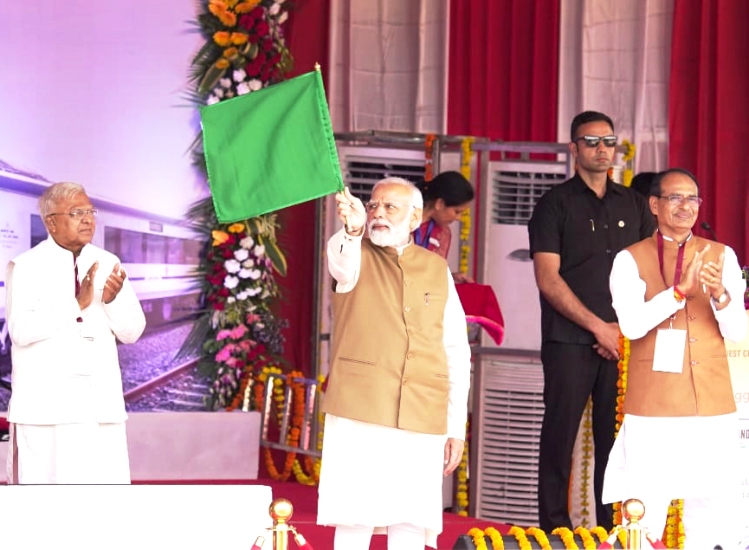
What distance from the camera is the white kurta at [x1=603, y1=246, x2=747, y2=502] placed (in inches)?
171

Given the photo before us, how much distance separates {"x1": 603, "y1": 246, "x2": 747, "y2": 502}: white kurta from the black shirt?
3.06 ft

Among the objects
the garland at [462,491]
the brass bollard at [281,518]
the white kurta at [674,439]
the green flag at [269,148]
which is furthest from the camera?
the garland at [462,491]

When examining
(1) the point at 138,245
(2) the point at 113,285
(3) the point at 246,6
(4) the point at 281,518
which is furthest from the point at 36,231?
(4) the point at 281,518

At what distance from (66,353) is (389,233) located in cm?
120

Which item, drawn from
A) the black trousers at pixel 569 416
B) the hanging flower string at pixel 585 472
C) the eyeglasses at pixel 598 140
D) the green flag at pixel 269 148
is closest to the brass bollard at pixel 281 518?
the green flag at pixel 269 148

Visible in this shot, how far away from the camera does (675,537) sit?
15.6ft

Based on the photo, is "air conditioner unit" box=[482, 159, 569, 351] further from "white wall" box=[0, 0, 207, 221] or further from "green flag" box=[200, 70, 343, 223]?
"green flag" box=[200, 70, 343, 223]

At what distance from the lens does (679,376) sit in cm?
437

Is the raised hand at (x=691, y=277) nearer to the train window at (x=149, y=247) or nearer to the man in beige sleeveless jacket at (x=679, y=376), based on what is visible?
the man in beige sleeveless jacket at (x=679, y=376)

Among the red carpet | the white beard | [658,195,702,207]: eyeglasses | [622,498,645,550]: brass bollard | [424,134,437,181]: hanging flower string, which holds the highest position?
[424,134,437,181]: hanging flower string

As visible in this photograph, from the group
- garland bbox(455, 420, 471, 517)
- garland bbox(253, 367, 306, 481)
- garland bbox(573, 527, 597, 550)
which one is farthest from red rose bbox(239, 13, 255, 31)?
garland bbox(573, 527, 597, 550)

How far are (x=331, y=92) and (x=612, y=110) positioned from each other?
1573mm

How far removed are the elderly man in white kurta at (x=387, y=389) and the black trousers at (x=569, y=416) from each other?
1.23 meters

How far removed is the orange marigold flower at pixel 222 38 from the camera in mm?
7199
